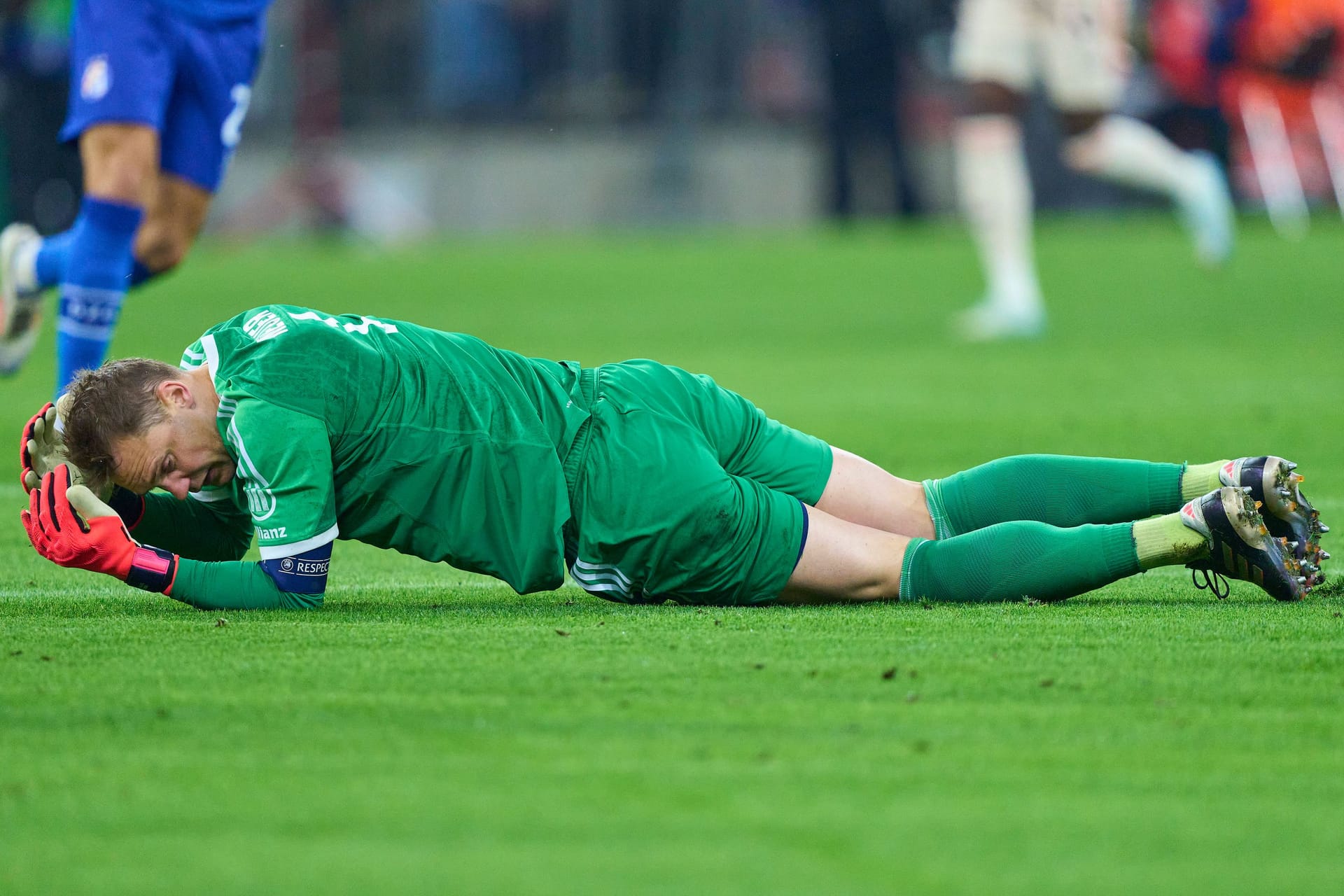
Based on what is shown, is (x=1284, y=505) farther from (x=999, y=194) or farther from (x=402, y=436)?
(x=999, y=194)

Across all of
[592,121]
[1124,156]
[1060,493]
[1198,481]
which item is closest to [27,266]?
[1060,493]

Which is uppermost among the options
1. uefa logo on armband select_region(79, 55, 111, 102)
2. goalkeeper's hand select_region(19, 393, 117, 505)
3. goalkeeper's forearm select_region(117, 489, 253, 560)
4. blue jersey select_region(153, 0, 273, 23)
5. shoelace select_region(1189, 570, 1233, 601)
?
blue jersey select_region(153, 0, 273, 23)

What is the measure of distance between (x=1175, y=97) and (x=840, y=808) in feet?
62.7

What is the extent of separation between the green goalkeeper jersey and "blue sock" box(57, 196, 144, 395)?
194cm

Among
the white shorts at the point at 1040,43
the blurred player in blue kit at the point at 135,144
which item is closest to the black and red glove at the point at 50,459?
the blurred player in blue kit at the point at 135,144

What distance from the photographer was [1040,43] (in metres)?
10.1

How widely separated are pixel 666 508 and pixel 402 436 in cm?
50

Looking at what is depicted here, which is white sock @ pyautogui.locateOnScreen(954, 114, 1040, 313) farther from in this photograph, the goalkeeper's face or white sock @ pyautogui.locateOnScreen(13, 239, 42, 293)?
the goalkeeper's face

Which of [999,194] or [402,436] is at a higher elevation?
[999,194]

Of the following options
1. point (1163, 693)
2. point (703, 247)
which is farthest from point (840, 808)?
point (703, 247)

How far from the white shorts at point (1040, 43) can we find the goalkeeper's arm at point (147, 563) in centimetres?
705

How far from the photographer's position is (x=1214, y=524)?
3.55 meters

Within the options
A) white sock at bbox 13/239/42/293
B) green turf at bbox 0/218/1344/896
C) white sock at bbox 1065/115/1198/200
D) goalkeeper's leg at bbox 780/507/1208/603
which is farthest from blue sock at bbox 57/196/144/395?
white sock at bbox 1065/115/1198/200

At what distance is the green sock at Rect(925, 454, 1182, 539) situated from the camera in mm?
3926
